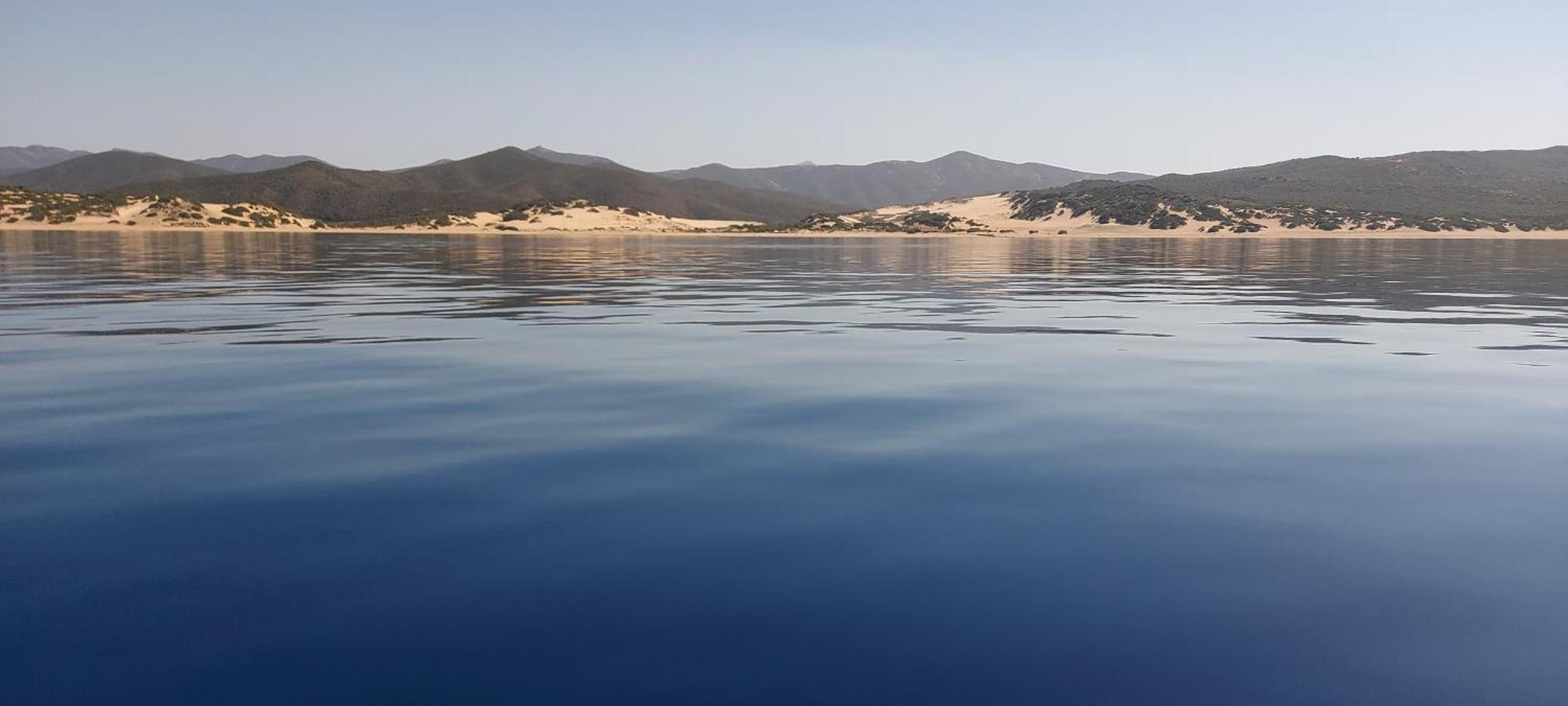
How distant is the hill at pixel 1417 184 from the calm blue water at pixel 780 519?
10024 centimetres

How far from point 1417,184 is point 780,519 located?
152021mm

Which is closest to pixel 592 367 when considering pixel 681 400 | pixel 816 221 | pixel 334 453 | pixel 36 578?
pixel 681 400

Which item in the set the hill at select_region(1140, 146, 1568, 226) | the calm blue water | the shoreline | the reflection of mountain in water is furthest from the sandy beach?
the calm blue water

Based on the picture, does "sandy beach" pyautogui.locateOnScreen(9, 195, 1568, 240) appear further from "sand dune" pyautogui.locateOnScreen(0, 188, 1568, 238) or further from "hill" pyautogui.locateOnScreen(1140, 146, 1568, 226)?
"hill" pyautogui.locateOnScreen(1140, 146, 1568, 226)

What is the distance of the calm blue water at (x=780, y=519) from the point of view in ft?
12.8

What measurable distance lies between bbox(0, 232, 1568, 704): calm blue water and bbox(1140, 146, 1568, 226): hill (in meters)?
100

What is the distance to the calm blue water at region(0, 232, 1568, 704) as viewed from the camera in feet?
12.8

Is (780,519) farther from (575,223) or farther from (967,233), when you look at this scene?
(575,223)

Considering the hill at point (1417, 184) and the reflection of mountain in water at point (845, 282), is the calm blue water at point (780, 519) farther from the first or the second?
the hill at point (1417, 184)

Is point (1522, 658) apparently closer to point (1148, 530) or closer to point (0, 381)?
point (1148, 530)

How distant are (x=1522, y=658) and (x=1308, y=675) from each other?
0.89m

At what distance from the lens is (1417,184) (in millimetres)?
131625

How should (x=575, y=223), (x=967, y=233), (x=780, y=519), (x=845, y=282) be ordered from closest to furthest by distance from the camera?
(x=780, y=519), (x=845, y=282), (x=967, y=233), (x=575, y=223)

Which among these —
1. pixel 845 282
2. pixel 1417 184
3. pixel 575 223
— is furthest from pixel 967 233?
pixel 1417 184
